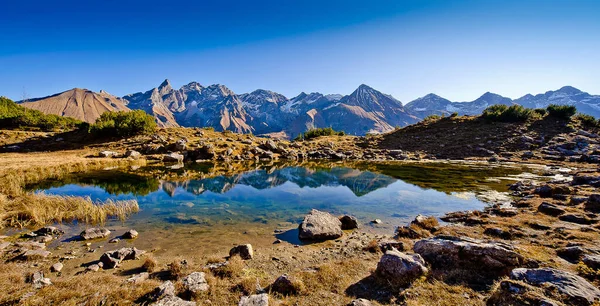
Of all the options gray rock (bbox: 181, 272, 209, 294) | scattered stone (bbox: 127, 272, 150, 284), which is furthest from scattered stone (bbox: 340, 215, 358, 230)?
scattered stone (bbox: 127, 272, 150, 284)

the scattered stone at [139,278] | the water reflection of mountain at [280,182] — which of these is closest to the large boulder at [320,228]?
the scattered stone at [139,278]

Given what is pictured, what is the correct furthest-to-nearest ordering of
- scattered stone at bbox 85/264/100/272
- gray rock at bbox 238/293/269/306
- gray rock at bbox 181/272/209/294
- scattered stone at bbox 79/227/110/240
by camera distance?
scattered stone at bbox 79/227/110/240 → scattered stone at bbox 85/264/100/272 → gray rock at bbox 181/272/209/294 → gray rock at bbox 238/293/269/306

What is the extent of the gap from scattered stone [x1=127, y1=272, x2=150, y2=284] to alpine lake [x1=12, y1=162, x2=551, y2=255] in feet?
10.8

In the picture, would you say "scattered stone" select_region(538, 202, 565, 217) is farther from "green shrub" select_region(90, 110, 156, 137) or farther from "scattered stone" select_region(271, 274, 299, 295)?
"green shrub" select_region(90, 110, 156, 137)

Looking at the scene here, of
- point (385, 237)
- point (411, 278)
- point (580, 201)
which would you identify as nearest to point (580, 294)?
point (411, 278)

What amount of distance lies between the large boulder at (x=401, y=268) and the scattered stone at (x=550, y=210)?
15.1 metres

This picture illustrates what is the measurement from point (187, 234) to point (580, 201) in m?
30.7

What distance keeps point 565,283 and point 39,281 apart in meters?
18.5

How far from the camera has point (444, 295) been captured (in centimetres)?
846

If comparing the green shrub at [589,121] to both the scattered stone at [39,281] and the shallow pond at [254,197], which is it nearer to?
the shallow pond at [254,197]

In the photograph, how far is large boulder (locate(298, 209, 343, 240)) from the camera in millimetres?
16219

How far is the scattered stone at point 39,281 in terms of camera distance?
29.8 feet

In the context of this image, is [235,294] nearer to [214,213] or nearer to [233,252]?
[233,252]

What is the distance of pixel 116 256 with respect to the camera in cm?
1216
